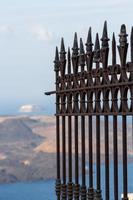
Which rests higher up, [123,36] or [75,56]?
[123,36]

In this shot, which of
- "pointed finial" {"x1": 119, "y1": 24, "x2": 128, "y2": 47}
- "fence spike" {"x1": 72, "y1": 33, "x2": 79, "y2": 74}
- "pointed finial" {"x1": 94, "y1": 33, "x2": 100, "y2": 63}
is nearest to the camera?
"pointed finial" {"x1": 119, "y1": 24, "x2": 128, "y2": 47}

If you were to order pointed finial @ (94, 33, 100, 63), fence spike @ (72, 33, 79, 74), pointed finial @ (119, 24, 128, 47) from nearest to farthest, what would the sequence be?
pointed finial @ (119, 24, 128, 47) → pointed finial @ (94, 33, 100, 63) → fence spike @ (72, 33, 79, 74)

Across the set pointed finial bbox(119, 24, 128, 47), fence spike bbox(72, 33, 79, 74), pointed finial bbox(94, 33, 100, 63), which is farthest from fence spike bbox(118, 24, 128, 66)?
fence spike bbox(72, 33, 79, 74)

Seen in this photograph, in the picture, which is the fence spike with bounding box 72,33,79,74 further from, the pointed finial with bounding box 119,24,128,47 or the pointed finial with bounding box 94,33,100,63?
the pointed finial with bounding box 119,24,128,47

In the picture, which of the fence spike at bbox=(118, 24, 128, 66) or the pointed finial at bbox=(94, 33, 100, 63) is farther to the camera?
the pointed finial at bbox=(94, 33, 100, 63)

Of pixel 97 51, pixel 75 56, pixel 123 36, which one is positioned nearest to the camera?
pixel 123 36

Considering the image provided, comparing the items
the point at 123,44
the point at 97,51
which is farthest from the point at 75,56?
the point at 123,44

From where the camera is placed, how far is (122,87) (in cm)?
755

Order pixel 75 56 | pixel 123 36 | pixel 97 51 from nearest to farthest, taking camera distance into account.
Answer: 1. pixel 123 36
2. pixel 97 51
3. pixel 75 56

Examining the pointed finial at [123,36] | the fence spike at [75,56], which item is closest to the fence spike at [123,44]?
the pointed finial at [123,36]

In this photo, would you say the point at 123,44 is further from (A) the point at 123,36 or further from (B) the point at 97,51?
(B) the point at 97,51

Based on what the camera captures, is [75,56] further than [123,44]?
Yes

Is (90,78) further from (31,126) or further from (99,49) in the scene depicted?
(31,126)

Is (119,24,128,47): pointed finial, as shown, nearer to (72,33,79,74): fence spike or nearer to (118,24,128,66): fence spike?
(118,24,128,66): fence spike
